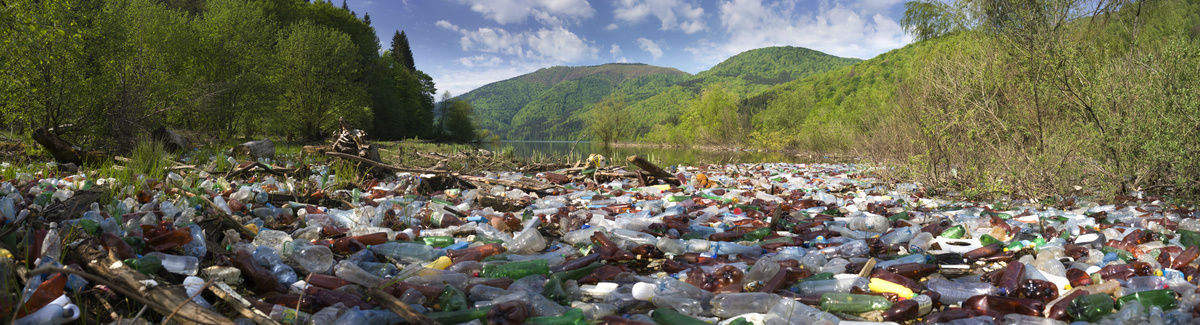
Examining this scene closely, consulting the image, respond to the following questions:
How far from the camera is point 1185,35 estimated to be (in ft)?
15.8

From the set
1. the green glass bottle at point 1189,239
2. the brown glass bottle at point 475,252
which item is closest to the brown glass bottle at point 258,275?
the brown glass bottle at point 475,252

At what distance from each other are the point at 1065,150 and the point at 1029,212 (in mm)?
1033

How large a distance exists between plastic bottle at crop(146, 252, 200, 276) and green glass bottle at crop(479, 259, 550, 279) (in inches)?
46.9

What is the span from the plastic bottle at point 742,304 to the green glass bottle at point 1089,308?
3.55 ft

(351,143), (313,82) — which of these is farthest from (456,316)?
(313,82)

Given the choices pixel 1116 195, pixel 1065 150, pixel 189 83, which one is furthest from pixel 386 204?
pixel 189 83

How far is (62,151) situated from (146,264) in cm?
689

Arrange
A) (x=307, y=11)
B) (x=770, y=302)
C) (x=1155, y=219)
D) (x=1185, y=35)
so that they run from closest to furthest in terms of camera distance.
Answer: (x=770, y=302) → (x=1155, y=219) → (x=1185, y=35) → (x=307, y=11)

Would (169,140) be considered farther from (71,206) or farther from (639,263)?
(639,263)

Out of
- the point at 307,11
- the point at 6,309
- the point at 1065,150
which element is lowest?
the point at 6,309

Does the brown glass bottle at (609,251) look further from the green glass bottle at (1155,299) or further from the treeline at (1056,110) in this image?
the treeline at (1056,110)

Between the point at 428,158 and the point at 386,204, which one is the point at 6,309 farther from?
the point at 428,158

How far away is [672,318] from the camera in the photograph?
1888 millimetres

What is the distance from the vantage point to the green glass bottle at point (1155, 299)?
74.8 inches
